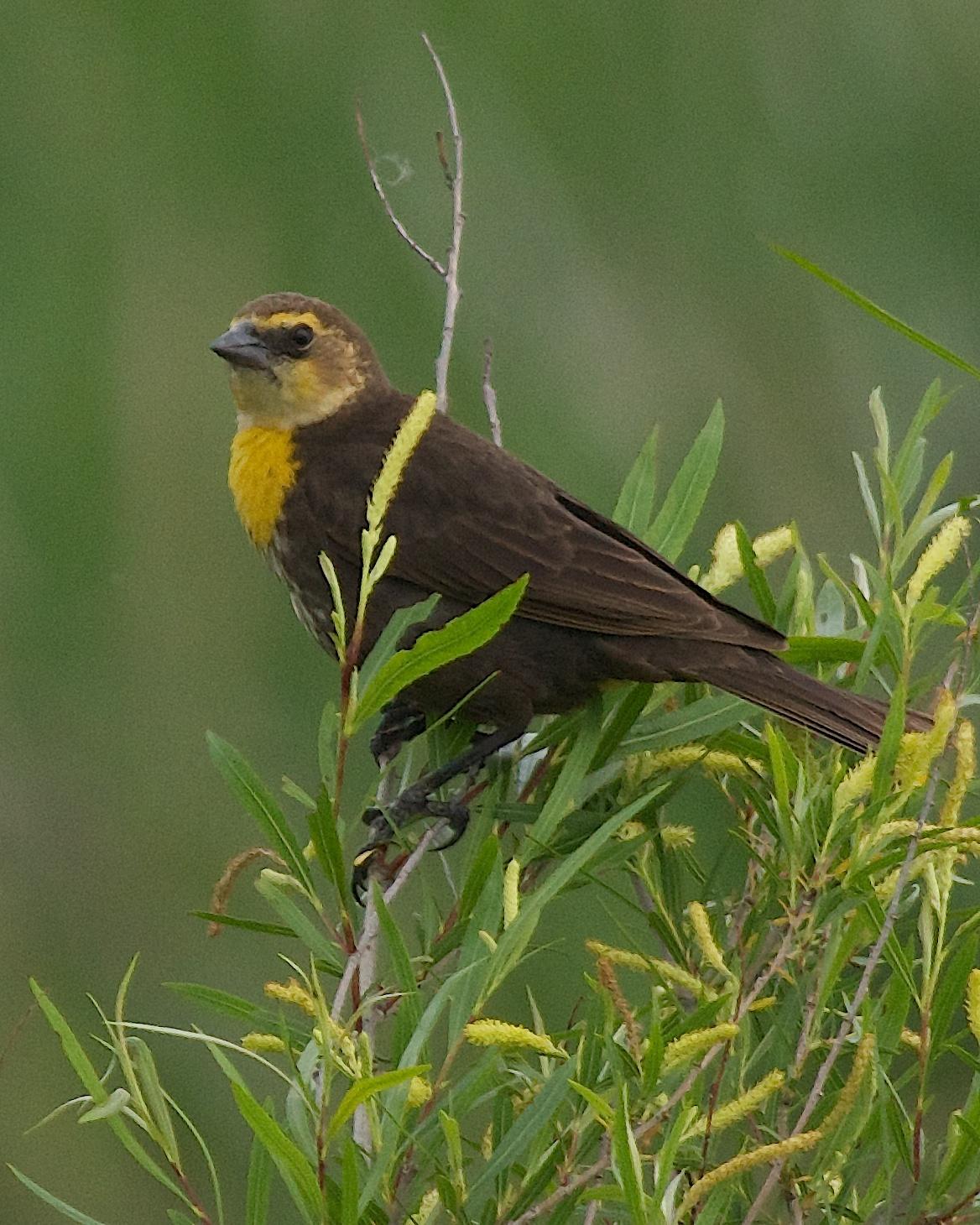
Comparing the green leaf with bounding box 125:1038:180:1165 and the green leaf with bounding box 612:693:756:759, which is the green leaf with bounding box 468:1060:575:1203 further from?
the green leaf with bounding box 612:693:756:759

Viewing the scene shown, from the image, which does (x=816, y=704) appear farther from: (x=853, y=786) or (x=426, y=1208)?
(x=426, y=1208)

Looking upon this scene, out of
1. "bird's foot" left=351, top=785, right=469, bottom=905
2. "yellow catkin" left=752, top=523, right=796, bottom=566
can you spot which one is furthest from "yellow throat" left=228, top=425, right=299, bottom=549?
"yellow catkin" left=752, top=523, right=796, bottom=566

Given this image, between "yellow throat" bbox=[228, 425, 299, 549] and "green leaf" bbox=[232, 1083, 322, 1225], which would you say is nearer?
"green leaf" bbox=[232, 1083, 322, 1225]

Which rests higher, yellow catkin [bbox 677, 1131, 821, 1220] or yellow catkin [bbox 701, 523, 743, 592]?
yellow catkin [bbox 701, 523, 743, 592]

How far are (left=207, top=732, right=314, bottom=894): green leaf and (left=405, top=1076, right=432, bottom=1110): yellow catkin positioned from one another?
303 millimetres

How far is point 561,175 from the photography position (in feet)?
11.9

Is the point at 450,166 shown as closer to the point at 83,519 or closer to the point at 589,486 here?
the point at 589,486

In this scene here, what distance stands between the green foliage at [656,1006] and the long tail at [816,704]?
0.15 meters

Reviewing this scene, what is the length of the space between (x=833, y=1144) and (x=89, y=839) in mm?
2204

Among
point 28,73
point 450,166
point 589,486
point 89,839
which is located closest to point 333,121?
point 450,166

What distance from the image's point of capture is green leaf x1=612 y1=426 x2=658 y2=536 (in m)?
2.39

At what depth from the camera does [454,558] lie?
8.70ft

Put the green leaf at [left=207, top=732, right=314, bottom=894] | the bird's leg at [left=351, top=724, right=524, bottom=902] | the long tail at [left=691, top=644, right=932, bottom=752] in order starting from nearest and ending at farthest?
1. the green leaf at [left=207, top=732, right=314, bottom=894]
2. the long tail at [left=691, top=644, right=932, bottom=752]
3. the bird's leg at [left=351, top=724, right=524, bottom=902]

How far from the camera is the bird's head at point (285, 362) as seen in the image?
2994mm
